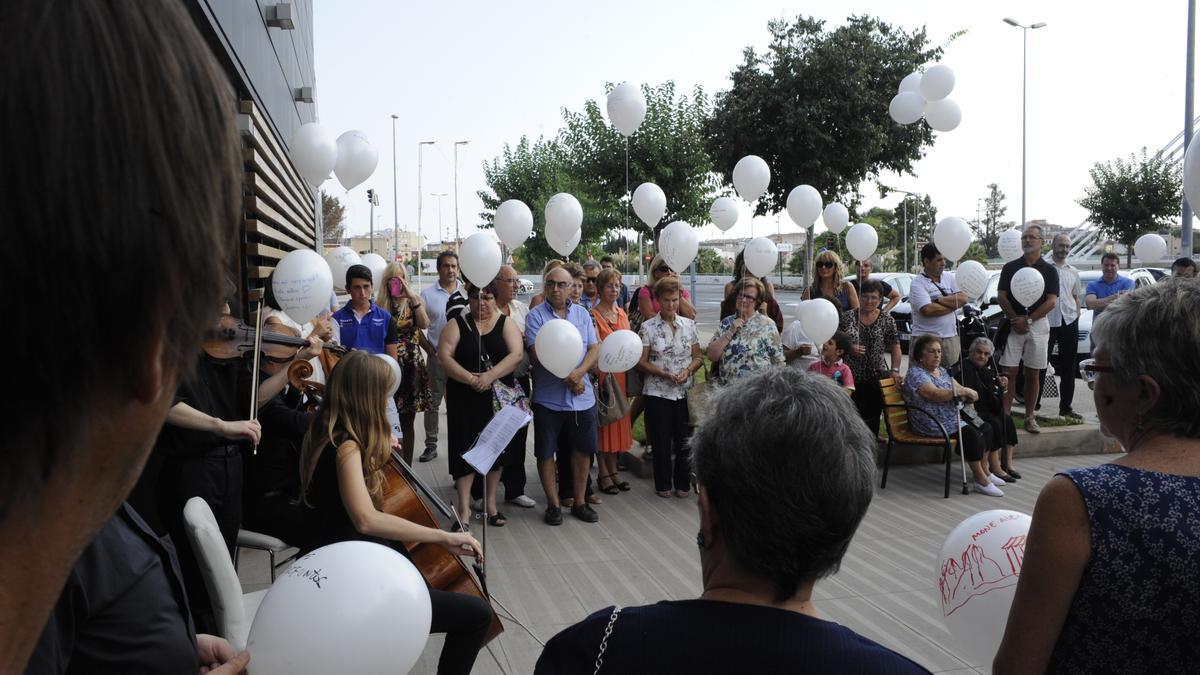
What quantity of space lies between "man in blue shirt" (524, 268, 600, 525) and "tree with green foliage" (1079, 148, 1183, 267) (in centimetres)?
2386

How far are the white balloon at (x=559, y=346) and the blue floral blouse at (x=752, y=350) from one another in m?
1.45

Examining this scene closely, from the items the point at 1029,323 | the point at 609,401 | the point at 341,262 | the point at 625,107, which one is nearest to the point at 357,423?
the point at 609,401

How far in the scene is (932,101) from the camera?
10211 millimetres

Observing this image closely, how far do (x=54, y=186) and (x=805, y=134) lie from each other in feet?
67.6

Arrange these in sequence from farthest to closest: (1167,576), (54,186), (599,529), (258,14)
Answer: (258,14)
(599,529)
(1167,576)
(54,186)

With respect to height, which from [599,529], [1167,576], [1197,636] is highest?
[1167,576]

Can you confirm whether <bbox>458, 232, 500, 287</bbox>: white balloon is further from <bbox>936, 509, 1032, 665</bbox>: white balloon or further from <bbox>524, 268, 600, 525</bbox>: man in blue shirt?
<bbox>936, 509, 1032, 665</bbox>: white balloon

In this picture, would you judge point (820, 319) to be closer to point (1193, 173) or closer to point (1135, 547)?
point (1193, 173)

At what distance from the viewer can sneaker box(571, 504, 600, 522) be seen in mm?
6504

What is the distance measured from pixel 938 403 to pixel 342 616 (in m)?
6.38

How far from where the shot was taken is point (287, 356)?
5066 mm

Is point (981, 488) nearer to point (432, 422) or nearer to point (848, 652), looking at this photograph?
point (432, 422)

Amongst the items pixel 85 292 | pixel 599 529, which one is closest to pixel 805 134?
pixel 599 529

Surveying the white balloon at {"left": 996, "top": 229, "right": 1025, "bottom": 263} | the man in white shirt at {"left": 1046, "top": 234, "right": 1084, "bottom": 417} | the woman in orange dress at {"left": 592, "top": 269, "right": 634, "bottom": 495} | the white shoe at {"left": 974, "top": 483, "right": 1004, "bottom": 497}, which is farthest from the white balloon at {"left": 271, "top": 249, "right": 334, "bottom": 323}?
the white balloon at {"left": 996, "top": 229, "right": 1025, "bottom": 263}
